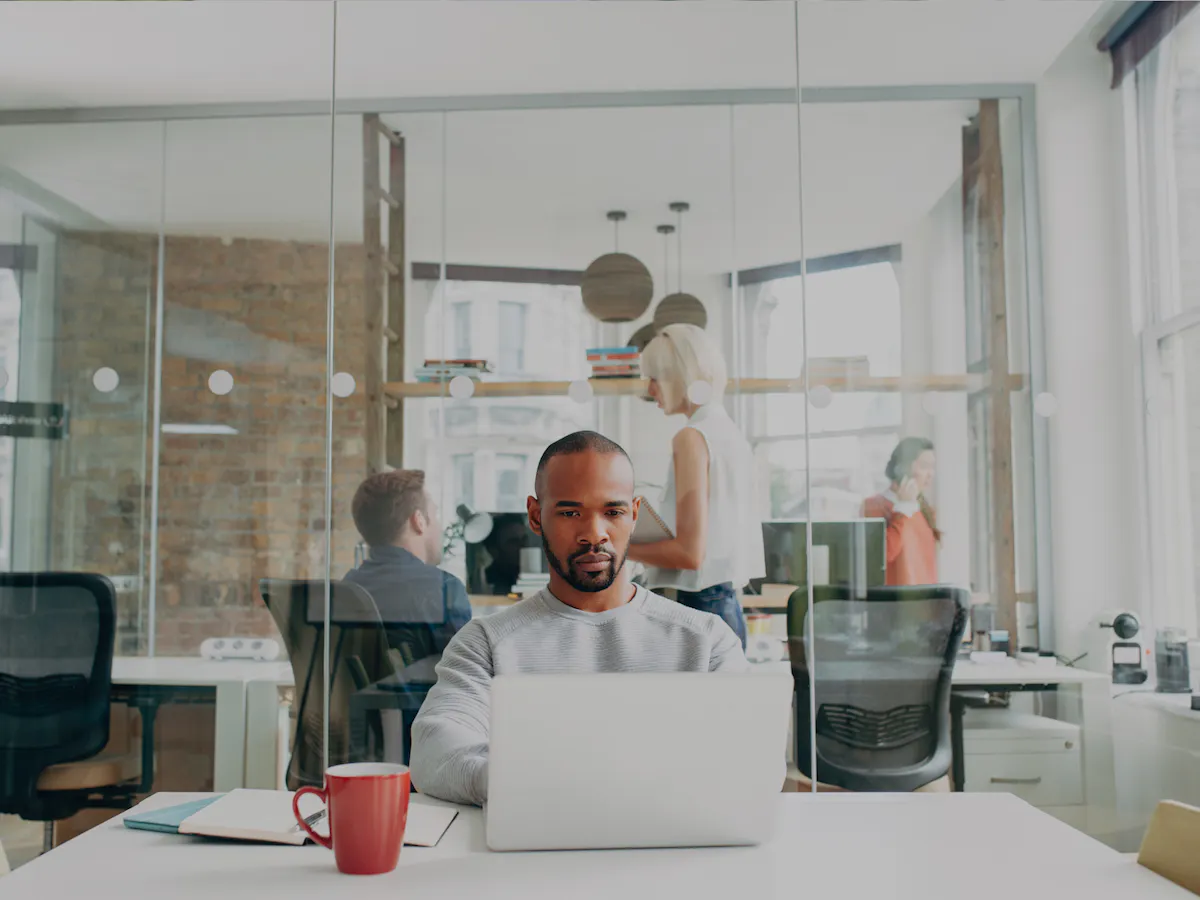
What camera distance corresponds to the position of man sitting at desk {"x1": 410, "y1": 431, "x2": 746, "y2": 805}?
194 cm

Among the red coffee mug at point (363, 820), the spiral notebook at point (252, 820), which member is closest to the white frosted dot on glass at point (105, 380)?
the spiral notebook at point (252, 820)

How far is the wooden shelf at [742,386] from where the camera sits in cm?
332

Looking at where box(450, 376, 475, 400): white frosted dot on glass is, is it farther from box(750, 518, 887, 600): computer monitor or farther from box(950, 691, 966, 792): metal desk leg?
box(950, 691, 966, 792): metal desk leg

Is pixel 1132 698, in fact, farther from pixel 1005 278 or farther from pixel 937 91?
pixel 937 91

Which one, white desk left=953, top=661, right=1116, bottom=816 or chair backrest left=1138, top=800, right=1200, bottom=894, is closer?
chair backrest left=1138, top=800, right=1200, bottom=894

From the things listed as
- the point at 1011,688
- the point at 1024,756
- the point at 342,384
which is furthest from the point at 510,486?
the point at 1024,756

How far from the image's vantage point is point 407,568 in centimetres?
330

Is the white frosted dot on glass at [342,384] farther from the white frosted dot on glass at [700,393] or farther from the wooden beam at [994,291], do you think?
the wooden beam at [994,291]

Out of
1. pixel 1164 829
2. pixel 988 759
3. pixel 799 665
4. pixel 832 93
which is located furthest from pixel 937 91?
pixel 1164 829

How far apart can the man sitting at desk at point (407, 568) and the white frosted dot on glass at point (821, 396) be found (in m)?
1.19

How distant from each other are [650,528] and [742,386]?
0.52 m

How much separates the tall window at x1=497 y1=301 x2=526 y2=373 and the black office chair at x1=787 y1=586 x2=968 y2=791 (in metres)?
1.10

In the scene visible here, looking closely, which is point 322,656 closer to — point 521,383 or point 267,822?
point 521,383

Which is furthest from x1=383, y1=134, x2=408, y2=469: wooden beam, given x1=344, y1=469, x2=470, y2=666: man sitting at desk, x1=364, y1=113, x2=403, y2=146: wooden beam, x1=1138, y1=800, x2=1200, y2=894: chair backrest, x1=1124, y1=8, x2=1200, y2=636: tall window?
x1=1138, y1=800, x2=1200, y2=894: chair backrest
